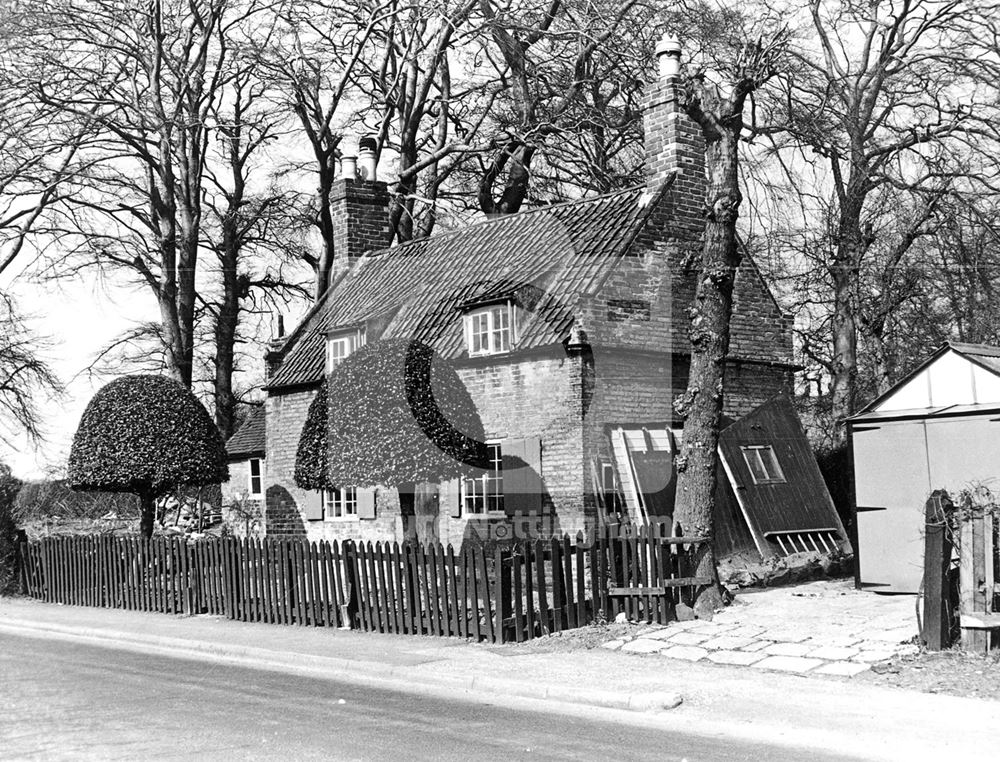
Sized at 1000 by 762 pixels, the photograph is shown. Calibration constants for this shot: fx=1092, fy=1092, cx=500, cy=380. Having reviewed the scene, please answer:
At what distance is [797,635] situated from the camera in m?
12.1

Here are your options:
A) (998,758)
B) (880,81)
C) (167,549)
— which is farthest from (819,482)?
(998,758)

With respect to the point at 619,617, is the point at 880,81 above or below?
above

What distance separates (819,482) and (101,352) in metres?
24.9

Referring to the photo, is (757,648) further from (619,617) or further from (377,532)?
(377,532)

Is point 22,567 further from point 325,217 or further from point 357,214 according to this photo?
point 325,217

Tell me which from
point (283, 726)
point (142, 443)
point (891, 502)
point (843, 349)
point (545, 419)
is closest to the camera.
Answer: point (283, 726)

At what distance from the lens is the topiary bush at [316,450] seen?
62.0 feet

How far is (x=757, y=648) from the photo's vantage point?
11578mm

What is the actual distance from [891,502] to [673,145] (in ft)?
26.9

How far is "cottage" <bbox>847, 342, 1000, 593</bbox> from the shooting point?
14234 millimetres

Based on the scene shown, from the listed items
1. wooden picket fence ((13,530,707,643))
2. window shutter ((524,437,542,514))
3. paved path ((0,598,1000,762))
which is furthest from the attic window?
paved path ((0,598,1000,762))

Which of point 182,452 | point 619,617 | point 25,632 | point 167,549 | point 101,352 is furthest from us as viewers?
point 101,352

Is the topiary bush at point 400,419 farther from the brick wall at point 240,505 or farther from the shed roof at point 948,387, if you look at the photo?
the brick wall at point 240,505

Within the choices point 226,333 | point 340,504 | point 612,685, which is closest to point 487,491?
point 340,504
